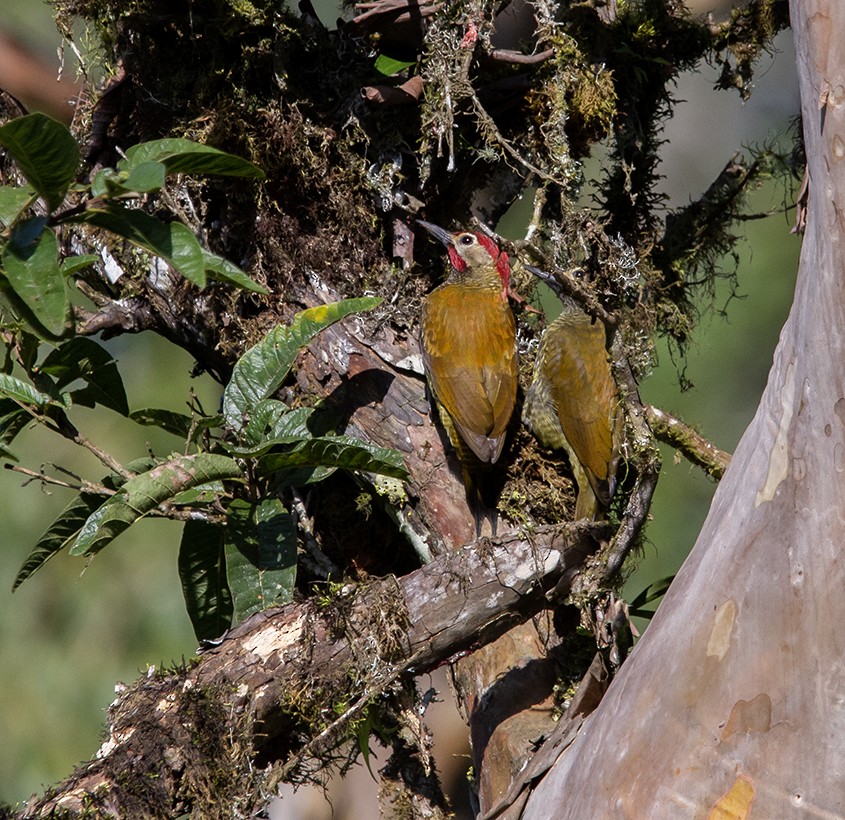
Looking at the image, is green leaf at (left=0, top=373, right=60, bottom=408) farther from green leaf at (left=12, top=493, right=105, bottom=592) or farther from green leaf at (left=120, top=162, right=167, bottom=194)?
green leaf at (left=120, top=162, right=167, bottom=194)

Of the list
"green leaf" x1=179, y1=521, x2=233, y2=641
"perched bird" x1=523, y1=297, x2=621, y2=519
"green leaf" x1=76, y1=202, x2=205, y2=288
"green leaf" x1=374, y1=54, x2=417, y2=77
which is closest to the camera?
"green leaf" x1=76, y1=202, x2=205, y2=288

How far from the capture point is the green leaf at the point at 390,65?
345 cm

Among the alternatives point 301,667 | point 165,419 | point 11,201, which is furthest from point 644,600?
point 11,201

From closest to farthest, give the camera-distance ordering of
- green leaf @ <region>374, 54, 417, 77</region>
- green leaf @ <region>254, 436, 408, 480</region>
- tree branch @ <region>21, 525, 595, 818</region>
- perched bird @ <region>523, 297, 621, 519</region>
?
1. tree branch @ <region>21, 525, 595, 818</region>
2. green leaf @ <region>254, 436, 408, 480</region>
3. perched bird @ <region>523, 297, 621, 519</region>
4. green leaf @ <region>374, 54, 417, 77</region>

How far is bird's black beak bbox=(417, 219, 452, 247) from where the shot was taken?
3654mm

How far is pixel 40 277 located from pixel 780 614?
1.82 metres

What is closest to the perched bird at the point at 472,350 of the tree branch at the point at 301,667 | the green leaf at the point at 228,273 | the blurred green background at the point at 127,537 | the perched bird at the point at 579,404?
the perched bird at the point at 579,404

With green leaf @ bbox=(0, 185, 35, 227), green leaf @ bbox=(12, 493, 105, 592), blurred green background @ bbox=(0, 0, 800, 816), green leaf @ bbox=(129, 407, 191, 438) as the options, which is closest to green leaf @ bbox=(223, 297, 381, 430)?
green leaf @ bbox=(129, 407, 191, 438)

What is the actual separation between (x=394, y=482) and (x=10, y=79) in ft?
7.84

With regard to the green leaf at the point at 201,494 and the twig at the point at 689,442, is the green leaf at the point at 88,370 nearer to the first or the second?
the green leaf at the point at 201,494

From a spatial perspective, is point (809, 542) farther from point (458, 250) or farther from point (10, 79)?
point (10, 79)

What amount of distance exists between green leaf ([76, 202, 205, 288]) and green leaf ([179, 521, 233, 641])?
107cm

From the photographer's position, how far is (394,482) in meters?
3.25

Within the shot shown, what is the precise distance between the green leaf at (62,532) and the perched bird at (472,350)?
1.17 meters
